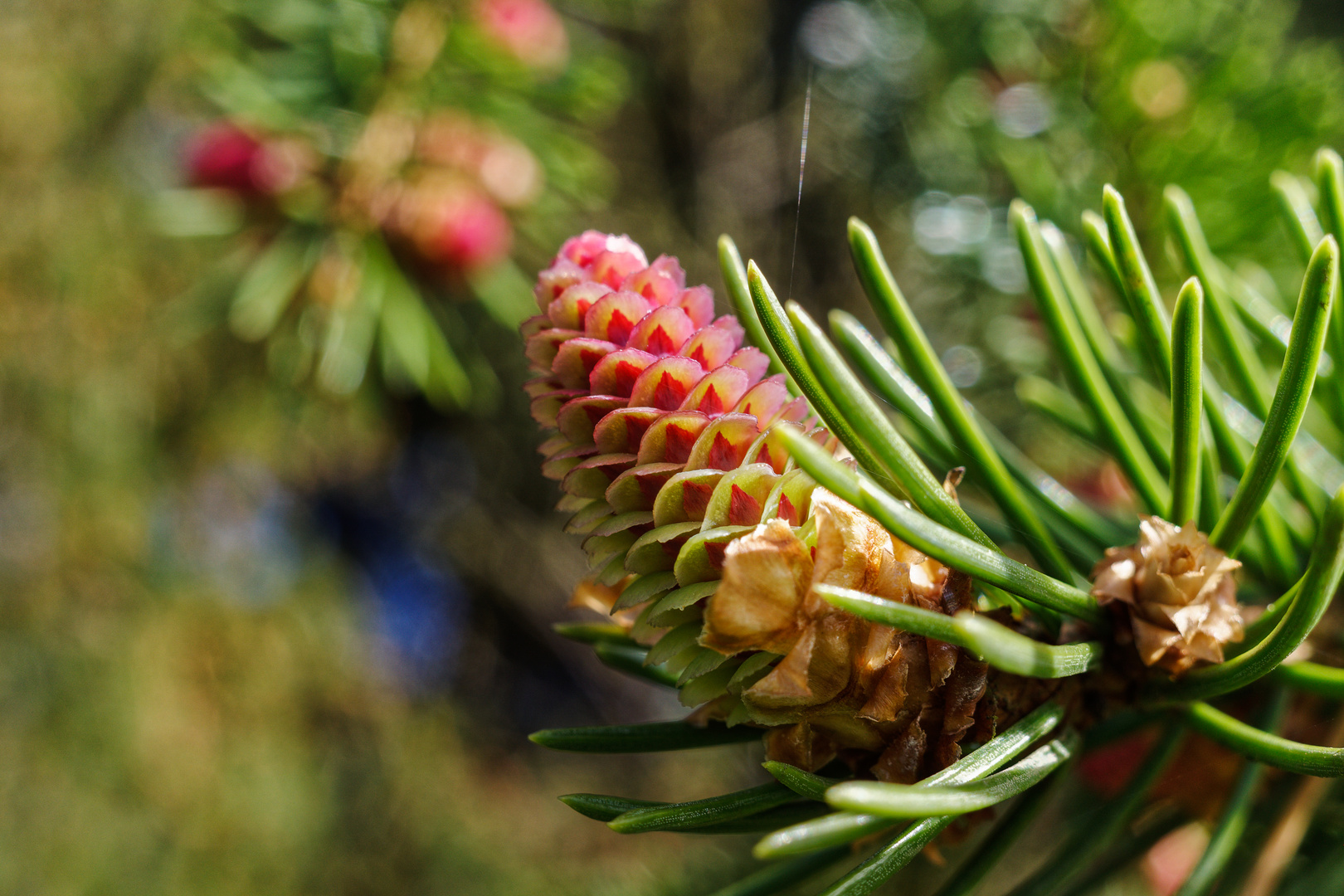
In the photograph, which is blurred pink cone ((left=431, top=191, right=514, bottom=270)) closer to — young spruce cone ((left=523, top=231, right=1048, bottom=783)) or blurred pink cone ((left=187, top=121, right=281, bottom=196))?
blurred pink cone ((left=187, top=121, right=281, bottom=196))

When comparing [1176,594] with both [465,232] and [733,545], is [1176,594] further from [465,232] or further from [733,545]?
[465,232]

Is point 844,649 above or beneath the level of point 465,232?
above

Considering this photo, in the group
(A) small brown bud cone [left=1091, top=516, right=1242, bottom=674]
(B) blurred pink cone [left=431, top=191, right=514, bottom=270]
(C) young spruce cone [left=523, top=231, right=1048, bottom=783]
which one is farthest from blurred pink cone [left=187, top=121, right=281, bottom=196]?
(A) small brown bud cone [left=1091, top=516, right=1242, bottom=674]

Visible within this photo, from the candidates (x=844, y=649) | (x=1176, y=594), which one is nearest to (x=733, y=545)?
(x=844, y=649)

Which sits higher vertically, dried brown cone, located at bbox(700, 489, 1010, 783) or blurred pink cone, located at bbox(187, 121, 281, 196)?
dried brown cone, located at bbox(700, 489, 1010, 783)

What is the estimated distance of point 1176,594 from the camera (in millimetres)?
276

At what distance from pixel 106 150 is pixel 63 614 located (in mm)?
706

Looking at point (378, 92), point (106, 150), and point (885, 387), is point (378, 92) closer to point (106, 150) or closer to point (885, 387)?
point (106, 150)

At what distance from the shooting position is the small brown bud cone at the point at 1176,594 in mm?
277

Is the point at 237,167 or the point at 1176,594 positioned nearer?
the point at 1176,594

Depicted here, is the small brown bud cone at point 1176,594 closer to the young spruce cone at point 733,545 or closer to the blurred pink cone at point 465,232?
the young spruce cone at point 733,545

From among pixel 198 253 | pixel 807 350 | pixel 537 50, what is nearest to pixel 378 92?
pixel 537 50

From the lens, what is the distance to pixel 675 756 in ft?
6.01

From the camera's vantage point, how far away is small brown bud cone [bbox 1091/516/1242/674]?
28cm
